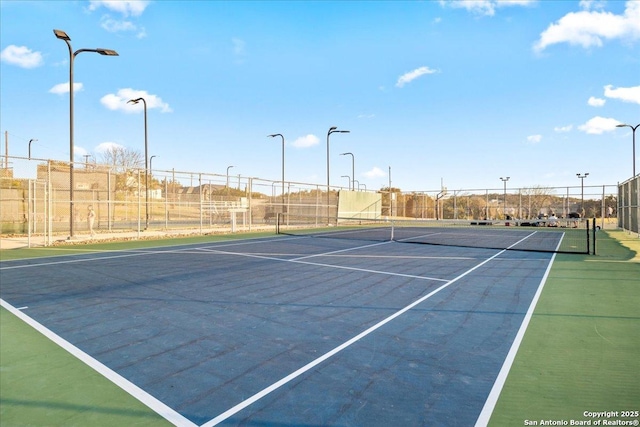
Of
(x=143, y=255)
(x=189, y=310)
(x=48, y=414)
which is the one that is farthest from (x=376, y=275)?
(x=143, y=255)

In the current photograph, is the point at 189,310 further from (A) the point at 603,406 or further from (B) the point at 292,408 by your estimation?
(A) the point at 603,406

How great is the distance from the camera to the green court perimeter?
3529mm

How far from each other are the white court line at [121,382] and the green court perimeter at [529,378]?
0.06 metres

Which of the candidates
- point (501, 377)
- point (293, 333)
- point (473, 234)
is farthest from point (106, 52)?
point (473, 234)

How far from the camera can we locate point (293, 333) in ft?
18.6

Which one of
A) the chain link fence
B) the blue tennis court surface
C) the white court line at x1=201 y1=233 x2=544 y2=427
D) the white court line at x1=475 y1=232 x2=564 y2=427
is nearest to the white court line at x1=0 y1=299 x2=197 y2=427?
the blue tennis court surface

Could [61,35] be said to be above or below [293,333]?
above

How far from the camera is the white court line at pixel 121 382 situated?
3490mm

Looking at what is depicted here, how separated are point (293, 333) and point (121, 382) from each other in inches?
86.0

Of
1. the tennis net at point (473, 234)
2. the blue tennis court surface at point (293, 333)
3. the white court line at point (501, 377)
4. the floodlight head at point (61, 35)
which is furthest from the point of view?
the tennis net at point (473, 234)

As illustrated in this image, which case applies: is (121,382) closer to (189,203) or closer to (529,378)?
(529,378)

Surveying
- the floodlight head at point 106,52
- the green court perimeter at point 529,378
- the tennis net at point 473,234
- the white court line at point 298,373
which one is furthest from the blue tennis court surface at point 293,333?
the floodlight head at point 106,52

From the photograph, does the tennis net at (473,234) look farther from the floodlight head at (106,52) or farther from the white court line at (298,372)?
the floodlight head at (106,52)

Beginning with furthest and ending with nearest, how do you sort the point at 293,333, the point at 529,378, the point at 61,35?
the point at 61,35
the point at 293,333
the point at 529,378
